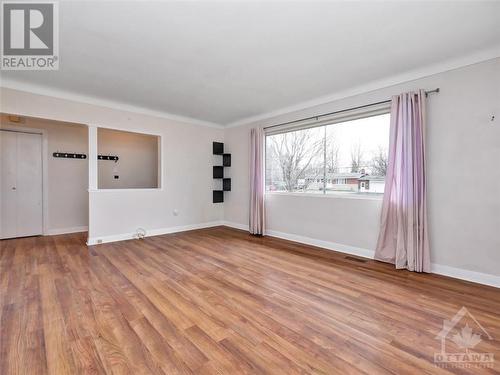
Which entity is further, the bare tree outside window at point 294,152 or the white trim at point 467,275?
the bare tree outside window at point 294,152

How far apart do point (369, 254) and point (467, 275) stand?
1077 millimetres

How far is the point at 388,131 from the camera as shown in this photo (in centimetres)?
333

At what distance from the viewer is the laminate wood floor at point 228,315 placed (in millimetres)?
1450

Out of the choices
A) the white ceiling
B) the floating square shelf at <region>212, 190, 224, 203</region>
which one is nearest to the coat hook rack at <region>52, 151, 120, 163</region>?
the white ceiling

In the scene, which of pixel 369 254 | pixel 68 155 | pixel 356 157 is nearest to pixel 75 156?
pixel 68 155

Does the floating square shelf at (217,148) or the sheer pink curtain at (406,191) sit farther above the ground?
the floating square shelf at (217,148)

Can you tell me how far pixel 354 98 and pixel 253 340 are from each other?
360 centimetres

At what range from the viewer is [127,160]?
582 cm

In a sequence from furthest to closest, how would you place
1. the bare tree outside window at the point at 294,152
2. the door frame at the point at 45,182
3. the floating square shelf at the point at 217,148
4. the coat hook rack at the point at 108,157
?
the floating square shelf at the point at 217,148 → the coat hook rack at the point at 108,157 → the door frame at the point at 45,182 → the bare tree outside window at the point at 294,152

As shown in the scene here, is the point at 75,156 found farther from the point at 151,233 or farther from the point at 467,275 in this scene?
the point at 467,275

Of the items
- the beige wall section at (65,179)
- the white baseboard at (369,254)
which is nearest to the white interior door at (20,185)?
the beige wall section at (65,179)

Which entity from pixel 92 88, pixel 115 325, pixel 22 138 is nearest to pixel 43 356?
pixel 115 325

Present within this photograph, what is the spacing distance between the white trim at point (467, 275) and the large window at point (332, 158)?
119cm

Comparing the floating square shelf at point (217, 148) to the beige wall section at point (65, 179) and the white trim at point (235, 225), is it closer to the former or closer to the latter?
the white trim at point (235, 225)
